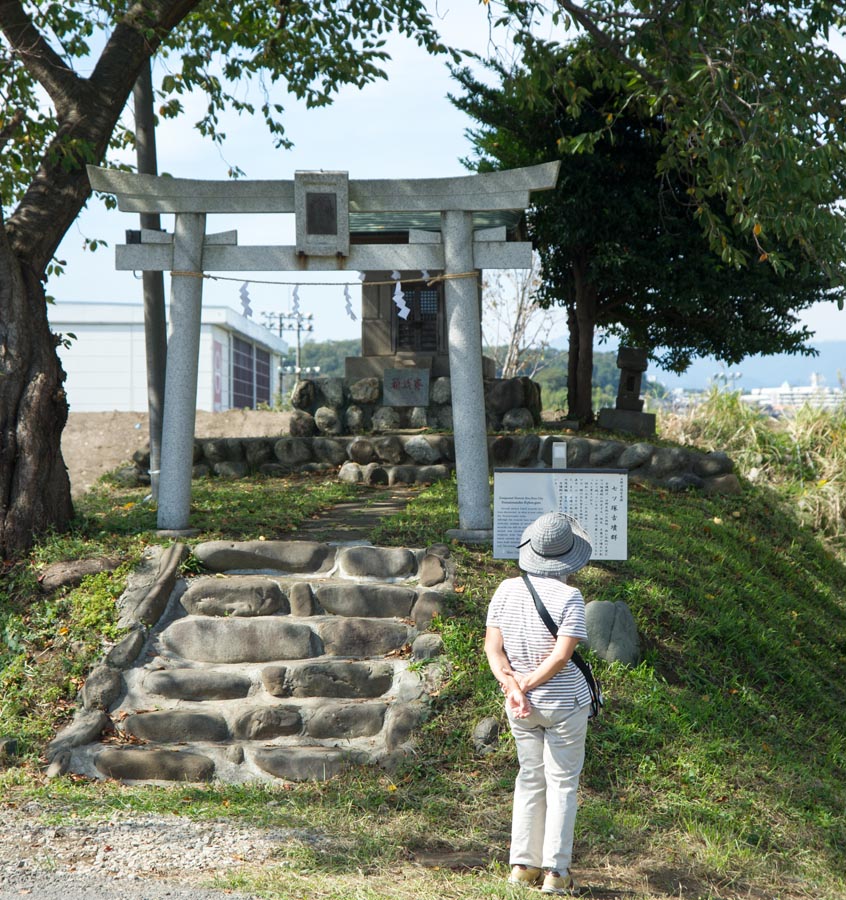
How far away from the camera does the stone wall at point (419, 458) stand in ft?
39.3

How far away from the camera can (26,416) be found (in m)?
7.77

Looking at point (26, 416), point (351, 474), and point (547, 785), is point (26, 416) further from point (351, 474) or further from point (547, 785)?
point (547, 785)

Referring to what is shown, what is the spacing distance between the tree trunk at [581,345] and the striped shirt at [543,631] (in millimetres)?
9826

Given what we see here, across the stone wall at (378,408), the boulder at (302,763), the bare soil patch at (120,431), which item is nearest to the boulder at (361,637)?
the boulder at (302,763)

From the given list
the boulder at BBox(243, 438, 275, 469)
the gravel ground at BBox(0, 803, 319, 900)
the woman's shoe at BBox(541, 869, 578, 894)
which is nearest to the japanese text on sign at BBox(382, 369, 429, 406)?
the boulder at BBox(243, 438, 275, 469)

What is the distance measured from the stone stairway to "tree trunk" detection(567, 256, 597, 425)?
736 centimetres

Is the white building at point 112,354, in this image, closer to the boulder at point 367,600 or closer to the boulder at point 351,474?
the boulder at point 351,474

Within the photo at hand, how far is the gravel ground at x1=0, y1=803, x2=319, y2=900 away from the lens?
4293 mm

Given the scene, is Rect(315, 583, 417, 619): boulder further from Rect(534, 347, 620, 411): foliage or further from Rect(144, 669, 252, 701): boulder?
Rect(534, 347, 620, 411): foliage

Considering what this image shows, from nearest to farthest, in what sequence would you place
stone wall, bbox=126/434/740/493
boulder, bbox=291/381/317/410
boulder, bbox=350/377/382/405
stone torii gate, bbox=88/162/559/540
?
1. stone torii gate, bbox=88/162/559/540
2. stone wall, bbox=126/434/740/493
3. boulder, bbox=350/377/382/405
4. boulder, bbox=291/381/317/410

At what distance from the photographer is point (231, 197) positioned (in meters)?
8.24

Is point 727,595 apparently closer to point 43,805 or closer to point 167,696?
point 167,696

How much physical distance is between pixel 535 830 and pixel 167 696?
305 centimetres

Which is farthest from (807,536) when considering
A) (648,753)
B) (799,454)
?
(648,753)
